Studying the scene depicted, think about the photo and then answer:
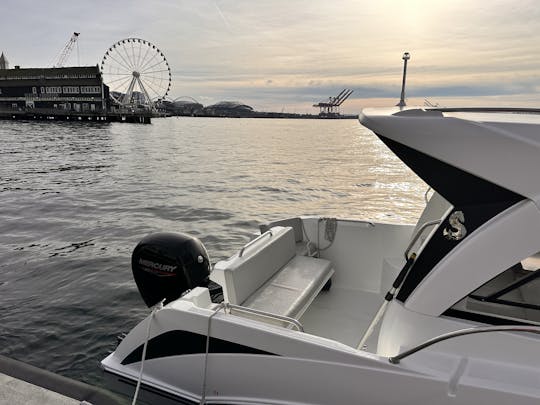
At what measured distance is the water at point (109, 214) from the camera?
5.69 meters

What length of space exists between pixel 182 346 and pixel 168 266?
892 mm

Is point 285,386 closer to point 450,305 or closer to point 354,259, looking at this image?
point 450,305

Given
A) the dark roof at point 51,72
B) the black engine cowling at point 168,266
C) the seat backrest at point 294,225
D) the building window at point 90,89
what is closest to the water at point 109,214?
the black engine cowling at point 168,266

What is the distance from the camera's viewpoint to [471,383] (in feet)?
7.69

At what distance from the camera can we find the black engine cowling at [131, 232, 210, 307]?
153 inches

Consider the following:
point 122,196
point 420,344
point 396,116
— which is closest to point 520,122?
point 396,116

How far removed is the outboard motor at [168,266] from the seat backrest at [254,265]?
0.20 metres

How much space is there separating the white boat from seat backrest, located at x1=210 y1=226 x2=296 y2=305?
34 millimetres

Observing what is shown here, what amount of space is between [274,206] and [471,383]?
11.3 meters

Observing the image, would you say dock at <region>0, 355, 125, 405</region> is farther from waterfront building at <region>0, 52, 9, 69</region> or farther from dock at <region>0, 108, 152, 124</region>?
waterfront building at <region>0, 52, 9, 69</region>

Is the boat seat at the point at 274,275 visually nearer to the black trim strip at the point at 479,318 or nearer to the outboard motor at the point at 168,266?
the outboard motor at the point at 168,266

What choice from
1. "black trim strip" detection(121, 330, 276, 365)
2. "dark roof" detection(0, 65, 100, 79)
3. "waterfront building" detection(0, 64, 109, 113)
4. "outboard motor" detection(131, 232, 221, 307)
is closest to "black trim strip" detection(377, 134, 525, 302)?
"black trim strip" detection(121, 330, 276, 365)

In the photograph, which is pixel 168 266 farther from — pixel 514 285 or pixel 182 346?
pixel 514 285

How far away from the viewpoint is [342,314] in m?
4.39
